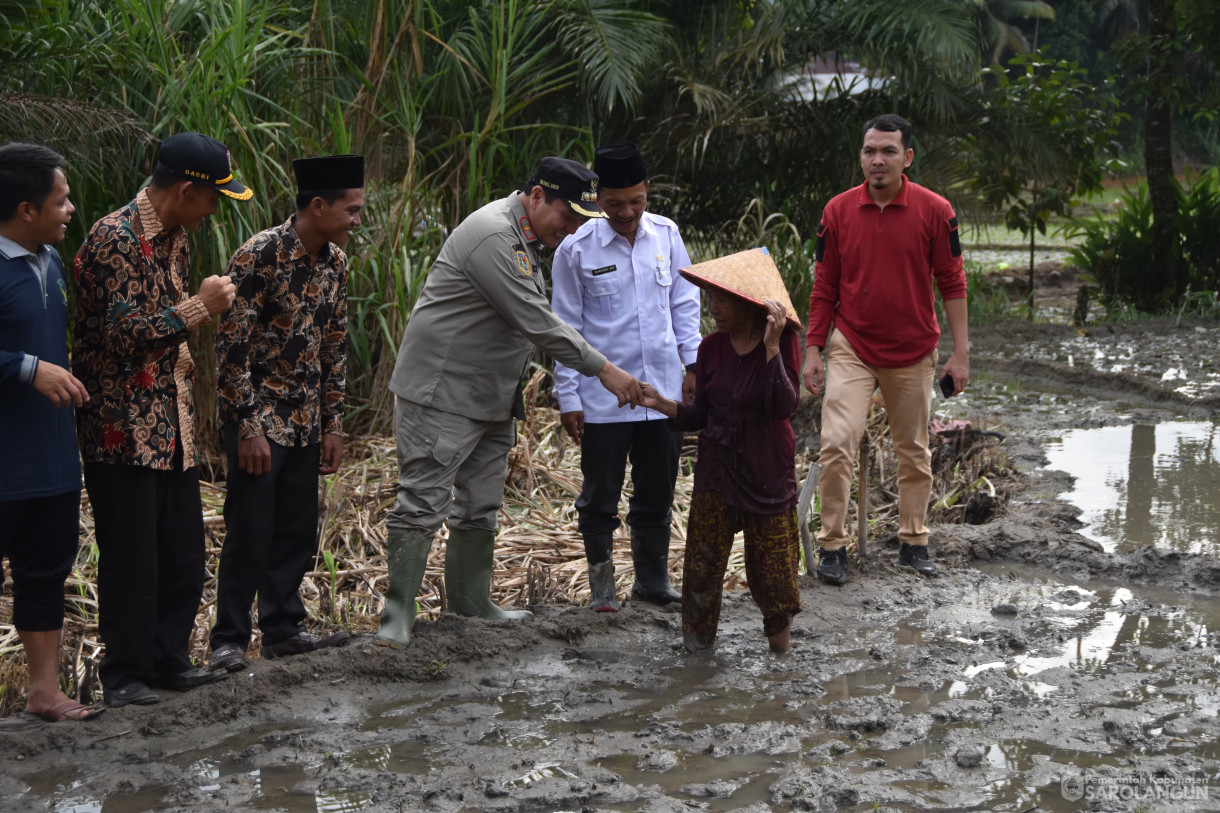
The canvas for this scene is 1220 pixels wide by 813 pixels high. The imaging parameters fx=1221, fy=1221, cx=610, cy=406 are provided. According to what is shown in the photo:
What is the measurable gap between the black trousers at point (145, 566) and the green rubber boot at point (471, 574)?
983 millimetres

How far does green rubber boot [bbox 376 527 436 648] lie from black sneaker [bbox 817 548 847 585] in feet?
5.83

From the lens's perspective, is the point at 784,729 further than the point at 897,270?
No

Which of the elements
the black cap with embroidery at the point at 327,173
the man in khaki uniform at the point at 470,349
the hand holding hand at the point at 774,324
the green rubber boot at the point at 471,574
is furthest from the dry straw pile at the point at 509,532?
the black cap with embroidery at the point at 327,173

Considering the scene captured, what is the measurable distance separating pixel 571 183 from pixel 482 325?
58 cm

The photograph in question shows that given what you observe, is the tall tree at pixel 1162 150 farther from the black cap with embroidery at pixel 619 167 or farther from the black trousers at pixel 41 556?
the black trousers at pixel 41 556

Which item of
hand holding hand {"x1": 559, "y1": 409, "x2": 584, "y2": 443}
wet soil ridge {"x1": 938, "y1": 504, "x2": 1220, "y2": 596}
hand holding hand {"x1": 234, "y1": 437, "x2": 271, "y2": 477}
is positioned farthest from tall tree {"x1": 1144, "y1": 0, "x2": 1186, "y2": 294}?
hand holding hand {"x1": 234, "y1": 437, "x2": 271, "y2": 477}

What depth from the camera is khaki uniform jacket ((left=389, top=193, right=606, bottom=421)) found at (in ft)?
13.7

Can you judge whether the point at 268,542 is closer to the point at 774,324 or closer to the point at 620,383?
the point at 620,383

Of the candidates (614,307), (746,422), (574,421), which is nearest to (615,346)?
(614,307)

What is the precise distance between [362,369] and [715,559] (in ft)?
10.4

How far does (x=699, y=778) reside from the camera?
335cm

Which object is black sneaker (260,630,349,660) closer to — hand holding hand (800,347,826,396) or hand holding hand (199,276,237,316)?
hand holding hand (199,276,237,316)

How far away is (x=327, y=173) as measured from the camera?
3.97 meters

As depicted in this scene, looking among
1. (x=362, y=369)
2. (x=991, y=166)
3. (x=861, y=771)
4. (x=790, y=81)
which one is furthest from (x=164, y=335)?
(x=991, y=166)
